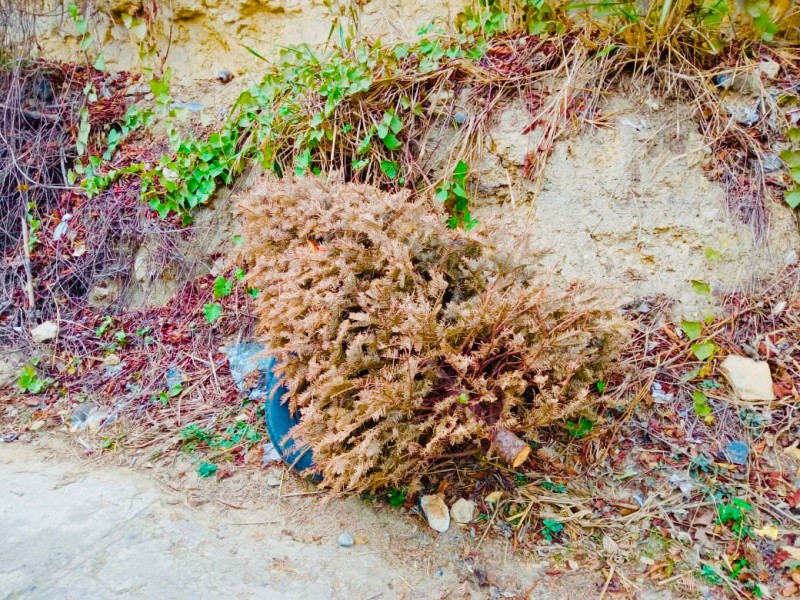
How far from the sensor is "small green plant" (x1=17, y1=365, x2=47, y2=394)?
314 cm

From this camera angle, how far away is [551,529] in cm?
202

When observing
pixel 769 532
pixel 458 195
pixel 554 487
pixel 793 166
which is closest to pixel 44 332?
pixel 458 195

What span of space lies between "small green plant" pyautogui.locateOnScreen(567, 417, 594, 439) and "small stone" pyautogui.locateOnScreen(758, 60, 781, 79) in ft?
6.34

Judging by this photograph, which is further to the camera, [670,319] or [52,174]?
[52,174]

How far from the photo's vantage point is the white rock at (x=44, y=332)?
11.1 ft

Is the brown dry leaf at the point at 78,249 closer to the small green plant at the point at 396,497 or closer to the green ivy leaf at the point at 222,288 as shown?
the green ivy leaf at the point at 222,288

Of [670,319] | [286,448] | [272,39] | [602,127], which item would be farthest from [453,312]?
[272,39]

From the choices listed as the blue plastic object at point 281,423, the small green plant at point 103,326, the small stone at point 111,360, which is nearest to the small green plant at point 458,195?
the blue plastic object at point 281,423

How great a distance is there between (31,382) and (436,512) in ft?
8.70

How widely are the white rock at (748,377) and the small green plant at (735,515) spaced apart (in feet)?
1.55

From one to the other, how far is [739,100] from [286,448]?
9.01 ft

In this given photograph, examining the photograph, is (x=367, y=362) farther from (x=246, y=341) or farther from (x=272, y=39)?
(x=272, y=39)

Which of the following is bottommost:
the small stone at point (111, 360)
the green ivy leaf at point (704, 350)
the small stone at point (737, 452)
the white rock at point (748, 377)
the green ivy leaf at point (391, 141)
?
the small stone at point (111, 360)

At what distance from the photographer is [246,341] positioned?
305 centimetres
